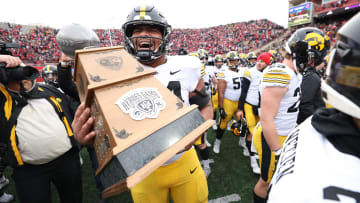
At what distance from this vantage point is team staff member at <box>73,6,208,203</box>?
159 centimetres

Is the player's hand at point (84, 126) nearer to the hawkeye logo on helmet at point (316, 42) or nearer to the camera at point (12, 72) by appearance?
the camera at point (12, 72)

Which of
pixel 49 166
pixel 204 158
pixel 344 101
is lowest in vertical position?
pixel 204 158

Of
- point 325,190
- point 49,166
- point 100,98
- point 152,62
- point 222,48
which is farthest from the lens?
point 222,48

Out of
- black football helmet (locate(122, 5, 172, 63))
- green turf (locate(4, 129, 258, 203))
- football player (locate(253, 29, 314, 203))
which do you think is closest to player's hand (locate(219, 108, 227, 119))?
green turf (locate(4, 129, 258, 203))

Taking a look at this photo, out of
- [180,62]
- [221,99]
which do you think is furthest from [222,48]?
[180,62]

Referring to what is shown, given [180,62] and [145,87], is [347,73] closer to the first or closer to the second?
[145,87]

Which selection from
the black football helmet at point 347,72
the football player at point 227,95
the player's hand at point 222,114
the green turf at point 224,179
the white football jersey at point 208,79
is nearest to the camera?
the black football helmet at point 347,72

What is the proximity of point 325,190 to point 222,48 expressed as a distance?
33098 millimetres

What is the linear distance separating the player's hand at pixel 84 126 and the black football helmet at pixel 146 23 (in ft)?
2.35

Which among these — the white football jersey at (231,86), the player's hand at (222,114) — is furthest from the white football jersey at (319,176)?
the white football jersey at (231,86)

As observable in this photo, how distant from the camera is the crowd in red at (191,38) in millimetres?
24719

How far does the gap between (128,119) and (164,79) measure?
84 cm

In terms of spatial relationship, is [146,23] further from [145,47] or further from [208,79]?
[208,79]

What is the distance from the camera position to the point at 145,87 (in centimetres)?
108
